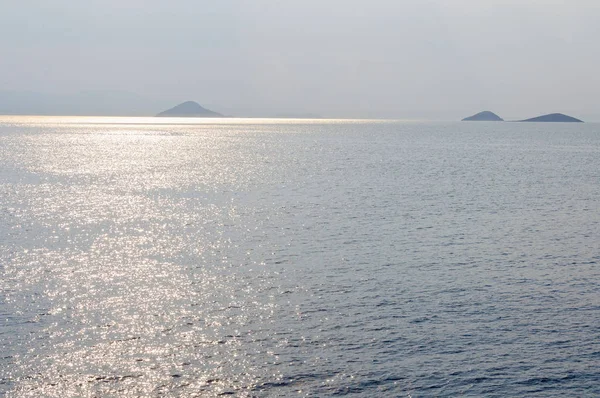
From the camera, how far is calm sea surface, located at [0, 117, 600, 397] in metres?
27.3

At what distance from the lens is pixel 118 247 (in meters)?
50.8

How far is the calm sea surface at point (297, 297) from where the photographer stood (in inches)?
1073

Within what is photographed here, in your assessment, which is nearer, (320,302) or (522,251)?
(320,302)

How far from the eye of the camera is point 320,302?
122ft

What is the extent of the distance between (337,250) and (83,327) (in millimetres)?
22934

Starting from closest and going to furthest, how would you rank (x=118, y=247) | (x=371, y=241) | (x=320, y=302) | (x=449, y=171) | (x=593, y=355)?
(x=593, y=355) → (x=320, y=302) → (x=118, y=247) → (x=371, y=241) → (x=449, y=171)

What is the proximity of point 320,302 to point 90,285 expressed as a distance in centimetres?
1388

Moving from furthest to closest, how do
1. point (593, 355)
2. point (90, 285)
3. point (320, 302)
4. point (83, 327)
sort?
1. point (90, 285)
2. point (320, 302)
3. point (83, 327)
4. point (593, 355)

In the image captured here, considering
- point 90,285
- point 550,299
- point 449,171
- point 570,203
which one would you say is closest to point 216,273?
point 90,285

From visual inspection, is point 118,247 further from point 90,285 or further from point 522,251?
point 522,251

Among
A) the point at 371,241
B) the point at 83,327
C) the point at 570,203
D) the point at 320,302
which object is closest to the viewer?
the point at 83,327

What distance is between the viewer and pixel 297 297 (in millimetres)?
38031

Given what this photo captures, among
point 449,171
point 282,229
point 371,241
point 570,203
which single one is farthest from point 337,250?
point 449,171

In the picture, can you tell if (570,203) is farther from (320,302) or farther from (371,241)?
(320,302)
